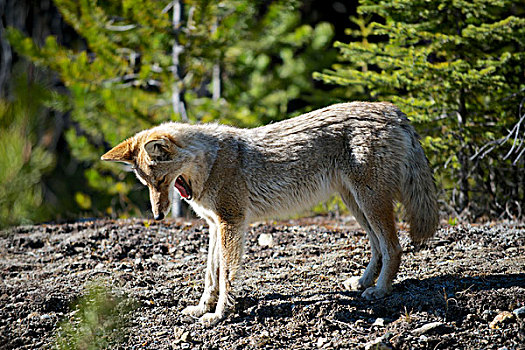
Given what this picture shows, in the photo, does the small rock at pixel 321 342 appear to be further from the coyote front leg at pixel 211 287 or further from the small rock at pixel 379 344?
the coyote front leg at pixel 211 287

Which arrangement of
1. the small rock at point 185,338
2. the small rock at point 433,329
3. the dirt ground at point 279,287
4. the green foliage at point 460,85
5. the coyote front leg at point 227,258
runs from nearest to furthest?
the small rock at point 433,329 < the dirt ground at point 279,287 < the small rock at point 185,338 < the coyote front leg at point 227,258 < the green foliage at point 460,85

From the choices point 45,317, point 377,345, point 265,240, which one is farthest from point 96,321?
point 265,240

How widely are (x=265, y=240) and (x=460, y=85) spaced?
3394 millimetres

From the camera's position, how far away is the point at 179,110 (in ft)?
34.0

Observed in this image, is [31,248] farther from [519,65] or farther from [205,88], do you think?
[205,88]

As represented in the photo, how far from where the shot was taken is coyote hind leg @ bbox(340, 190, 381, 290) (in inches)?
182

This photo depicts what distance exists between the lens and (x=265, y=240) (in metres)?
6.03

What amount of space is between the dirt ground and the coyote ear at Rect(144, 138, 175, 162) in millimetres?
1162

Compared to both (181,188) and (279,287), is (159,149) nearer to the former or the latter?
(181,188)

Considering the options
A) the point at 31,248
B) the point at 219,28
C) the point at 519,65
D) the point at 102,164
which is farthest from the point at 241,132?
Answer: the point at 102,164

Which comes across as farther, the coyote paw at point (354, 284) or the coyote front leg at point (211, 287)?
the coyote paw at point (354, 284)

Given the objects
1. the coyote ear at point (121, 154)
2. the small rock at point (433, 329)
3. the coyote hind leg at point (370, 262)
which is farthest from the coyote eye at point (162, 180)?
the small rock at point (433, 329)

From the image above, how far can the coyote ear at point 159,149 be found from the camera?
4305mm

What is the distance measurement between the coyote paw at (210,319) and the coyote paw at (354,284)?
3.77ft
